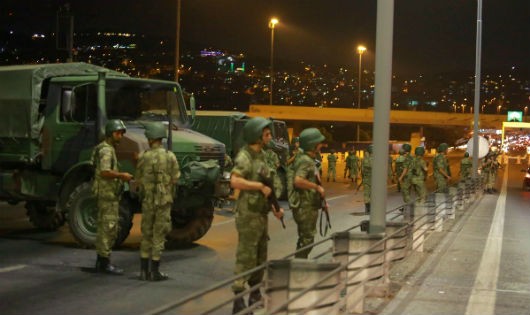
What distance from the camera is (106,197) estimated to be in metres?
9.68

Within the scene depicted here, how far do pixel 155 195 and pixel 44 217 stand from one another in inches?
245

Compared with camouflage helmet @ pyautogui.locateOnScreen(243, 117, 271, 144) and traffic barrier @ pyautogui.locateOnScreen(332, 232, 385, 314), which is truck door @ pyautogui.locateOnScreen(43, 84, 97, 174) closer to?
traffic barrier @ pyautogui.locateOnScreen(332, 232, 385, 314)

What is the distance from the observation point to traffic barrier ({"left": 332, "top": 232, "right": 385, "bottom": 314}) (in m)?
7.19

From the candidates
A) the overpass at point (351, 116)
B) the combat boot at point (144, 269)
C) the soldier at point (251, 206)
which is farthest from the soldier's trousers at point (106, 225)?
the overpass at point (351, 116)

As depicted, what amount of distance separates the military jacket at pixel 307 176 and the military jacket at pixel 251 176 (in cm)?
125

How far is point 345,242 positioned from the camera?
761 cm

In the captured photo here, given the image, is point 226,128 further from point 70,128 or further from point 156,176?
point 156,176

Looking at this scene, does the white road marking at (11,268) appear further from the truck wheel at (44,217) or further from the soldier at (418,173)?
the soldier at (418,173)

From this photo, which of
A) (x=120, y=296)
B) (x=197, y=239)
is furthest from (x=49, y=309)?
(x=197, y=239)

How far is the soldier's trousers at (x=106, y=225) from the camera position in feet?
31.5

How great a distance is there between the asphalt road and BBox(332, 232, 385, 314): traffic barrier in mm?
1644

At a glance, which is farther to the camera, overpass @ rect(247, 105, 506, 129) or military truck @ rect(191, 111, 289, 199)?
overpass @ rect(247, 105, 506, 129)

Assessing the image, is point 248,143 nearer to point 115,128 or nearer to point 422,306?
point 422,306

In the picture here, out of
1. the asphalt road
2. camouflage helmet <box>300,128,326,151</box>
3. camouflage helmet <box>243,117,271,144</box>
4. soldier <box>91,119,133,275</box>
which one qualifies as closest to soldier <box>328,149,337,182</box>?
the asphalt road
